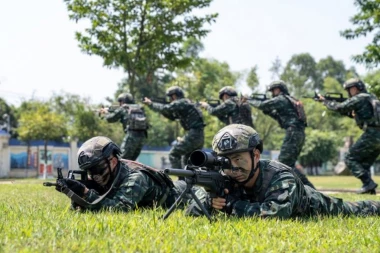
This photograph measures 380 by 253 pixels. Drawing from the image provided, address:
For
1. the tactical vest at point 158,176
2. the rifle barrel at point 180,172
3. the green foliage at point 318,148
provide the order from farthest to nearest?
the green foliage at point 318,148 → the tactical vest at point 158,176 → the rifle barrel at point 180,172

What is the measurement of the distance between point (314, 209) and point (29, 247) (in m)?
3.19

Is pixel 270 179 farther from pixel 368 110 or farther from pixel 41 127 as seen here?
pixel 41 127

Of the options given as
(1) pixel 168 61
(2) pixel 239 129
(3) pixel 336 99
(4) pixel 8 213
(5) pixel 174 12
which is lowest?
(4) pixel 8 213

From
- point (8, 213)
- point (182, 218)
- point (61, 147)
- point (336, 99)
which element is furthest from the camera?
point (61, 147)

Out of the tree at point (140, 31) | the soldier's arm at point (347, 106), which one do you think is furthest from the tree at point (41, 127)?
the soldier's arm at point (347, 106)

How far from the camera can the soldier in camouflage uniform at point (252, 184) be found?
4.73 m

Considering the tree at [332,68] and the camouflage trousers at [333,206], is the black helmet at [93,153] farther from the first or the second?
the tree at [332,68]

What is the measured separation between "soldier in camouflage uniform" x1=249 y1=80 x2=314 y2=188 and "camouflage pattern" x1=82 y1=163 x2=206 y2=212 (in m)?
5.90

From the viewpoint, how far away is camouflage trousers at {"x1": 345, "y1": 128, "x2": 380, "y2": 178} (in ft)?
37.2

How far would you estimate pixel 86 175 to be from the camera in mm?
5777

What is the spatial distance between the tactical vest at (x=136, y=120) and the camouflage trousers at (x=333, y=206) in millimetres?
8381

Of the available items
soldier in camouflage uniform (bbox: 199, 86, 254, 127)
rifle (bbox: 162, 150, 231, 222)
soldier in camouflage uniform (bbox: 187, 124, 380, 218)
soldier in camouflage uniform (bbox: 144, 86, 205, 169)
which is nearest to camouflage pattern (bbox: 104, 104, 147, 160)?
soldier in camouflage uniform (bbox: 144, 86, 205, 169)

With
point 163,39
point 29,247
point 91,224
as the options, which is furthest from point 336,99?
point 29,247

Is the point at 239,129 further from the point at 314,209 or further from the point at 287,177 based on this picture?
the point at 314,209
